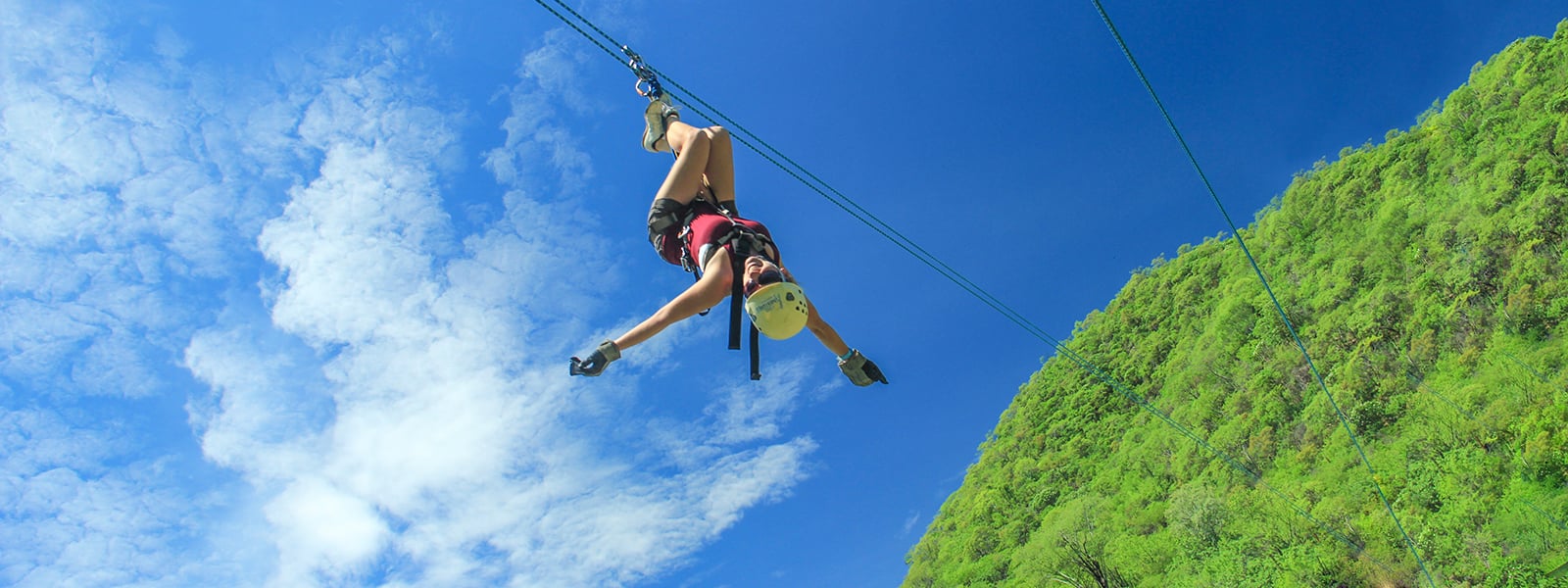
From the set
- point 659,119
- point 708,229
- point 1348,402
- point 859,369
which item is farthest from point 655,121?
point 1348,402

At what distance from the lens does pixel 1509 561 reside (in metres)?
32.5

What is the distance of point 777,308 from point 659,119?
1904mm

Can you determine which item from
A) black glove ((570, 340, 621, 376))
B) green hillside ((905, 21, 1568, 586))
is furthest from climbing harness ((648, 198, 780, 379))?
green hillside ((905, 21, 1568, 586))

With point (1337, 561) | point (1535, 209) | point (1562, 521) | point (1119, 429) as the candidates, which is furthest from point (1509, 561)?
point (1119, 429)

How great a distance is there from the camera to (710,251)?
444 centimetres

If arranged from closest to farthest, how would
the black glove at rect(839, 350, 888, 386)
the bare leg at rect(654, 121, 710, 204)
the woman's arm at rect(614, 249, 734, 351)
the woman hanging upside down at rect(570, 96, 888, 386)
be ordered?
the woman hanging upside down at rect(570, 96, 888, 386), the woman's arm at rect(614, 249, 734, 351), the bare leg at rect(654, 121, 710, 204), the black glove at rect(839, 350, 888, 386)

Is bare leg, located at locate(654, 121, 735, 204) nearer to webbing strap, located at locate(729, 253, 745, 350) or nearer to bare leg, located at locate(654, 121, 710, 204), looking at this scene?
bare leg, located at locate(654, 121, 710, 204)

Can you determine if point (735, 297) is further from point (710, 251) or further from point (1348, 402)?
point (1348, 402)

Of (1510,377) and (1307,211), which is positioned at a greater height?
(1307,211)

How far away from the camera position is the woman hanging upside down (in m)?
4.10

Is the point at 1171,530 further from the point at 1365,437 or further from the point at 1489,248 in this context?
the point at 1489,248

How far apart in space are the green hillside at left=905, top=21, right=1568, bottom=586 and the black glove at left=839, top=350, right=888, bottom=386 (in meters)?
22.0

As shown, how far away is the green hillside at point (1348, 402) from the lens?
124 feet

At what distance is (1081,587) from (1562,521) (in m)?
16.7
